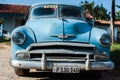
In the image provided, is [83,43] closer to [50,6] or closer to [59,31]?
[59,31]

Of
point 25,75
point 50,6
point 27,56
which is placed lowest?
point 25,75

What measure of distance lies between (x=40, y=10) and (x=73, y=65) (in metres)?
2.34

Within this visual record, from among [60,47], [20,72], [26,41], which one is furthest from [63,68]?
[20,72]

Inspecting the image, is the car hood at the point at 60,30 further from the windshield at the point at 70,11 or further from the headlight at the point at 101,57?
the windshield at the point at 70,11

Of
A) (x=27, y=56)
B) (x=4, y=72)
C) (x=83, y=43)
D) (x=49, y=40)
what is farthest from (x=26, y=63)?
(x=4, y=72)

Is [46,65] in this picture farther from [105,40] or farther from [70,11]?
[70,11]

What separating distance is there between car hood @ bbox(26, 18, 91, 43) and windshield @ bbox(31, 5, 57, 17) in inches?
20.8

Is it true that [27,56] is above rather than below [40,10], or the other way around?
below

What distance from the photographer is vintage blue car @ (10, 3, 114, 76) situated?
6918mm

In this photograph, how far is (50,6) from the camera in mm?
8703

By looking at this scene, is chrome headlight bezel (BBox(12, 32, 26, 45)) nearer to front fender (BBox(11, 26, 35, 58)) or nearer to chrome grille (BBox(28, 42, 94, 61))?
front fender (BBox(11, 26, 35, 58))

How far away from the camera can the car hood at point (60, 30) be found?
7324 millimetres

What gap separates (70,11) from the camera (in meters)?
8.83

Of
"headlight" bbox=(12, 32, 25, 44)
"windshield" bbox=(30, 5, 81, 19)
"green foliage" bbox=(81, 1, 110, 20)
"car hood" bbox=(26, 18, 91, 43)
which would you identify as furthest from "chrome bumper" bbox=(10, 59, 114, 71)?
"green foliage" bbox=(81, 1, 110, 20)
